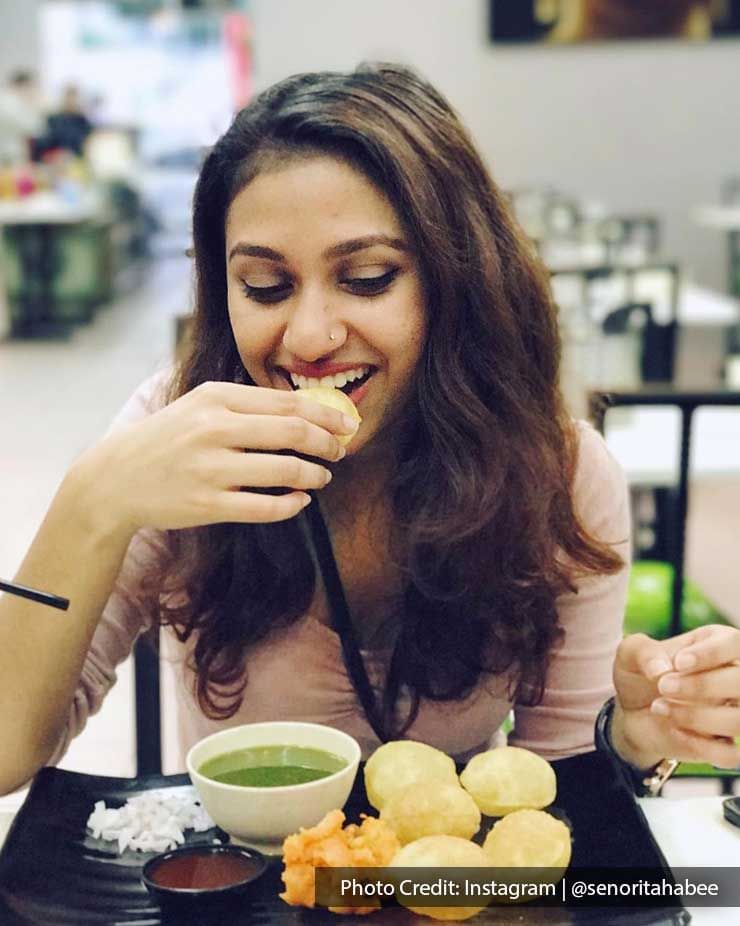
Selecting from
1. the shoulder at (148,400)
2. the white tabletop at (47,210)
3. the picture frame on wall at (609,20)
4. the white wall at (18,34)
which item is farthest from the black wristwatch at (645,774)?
the white wall at (18,34)

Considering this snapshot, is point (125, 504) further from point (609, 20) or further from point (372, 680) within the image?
point (609, 20)

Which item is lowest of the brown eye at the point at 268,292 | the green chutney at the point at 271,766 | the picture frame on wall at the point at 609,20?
the green chutney at the point at 271,766

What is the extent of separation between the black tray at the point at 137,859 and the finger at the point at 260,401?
0.33 metres

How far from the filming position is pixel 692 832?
101cm

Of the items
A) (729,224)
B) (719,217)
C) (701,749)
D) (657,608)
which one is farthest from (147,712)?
(719,217)

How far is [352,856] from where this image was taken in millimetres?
879

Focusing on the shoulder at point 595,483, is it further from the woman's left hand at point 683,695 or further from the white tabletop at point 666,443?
the white tabletop at point 666,443

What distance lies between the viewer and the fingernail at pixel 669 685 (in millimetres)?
1045

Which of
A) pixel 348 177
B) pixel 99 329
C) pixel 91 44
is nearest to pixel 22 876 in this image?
pixel 348 177

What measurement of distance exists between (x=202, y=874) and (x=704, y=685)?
44 centimetres

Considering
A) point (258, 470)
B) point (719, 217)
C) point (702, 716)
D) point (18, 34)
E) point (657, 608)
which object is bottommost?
point (657, 608)

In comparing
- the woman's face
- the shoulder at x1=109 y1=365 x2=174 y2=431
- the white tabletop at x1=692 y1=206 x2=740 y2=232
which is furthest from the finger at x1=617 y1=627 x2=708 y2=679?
the white tabletop at x1=692 y1=206 x2=740 y2=232

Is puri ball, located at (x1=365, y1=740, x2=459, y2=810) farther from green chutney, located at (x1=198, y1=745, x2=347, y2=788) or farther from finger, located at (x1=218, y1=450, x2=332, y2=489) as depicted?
finger, located at (x1=218, y1=450, x2=332, y2=489)

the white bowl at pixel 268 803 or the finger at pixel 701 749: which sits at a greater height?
the white bowl at pixel 268 803
